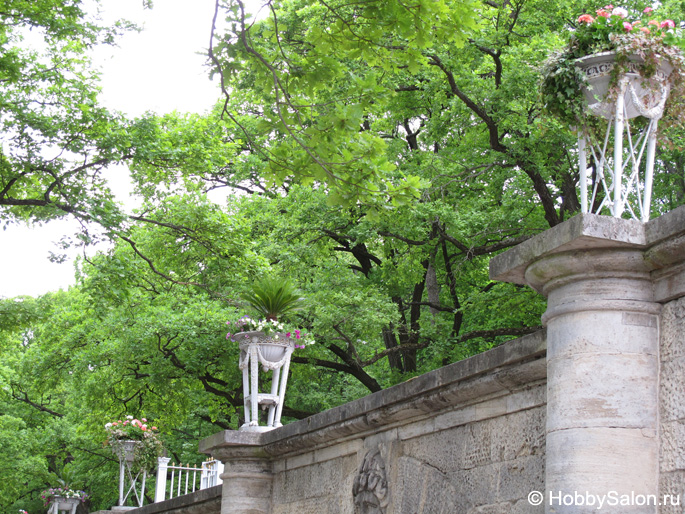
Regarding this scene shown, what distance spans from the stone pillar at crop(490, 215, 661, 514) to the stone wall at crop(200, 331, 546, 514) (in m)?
0.44

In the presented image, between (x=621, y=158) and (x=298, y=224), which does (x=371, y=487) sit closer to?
(x=621, y=158)

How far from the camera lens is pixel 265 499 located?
6.68m

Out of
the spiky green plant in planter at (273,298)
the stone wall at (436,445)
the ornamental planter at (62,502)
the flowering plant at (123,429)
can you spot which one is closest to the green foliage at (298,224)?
the spiky green plant in planter at (273,298)

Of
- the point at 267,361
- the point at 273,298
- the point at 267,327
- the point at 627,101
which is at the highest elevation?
the point at 273,298

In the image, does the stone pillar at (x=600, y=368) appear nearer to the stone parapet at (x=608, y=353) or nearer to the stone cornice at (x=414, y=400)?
the stone parapet at (x=608, y=353)

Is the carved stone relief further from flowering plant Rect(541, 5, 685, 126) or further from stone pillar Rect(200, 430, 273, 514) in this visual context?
flowering plant Rect(541, 5, 685, 126)

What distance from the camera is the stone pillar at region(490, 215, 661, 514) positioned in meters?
2.81

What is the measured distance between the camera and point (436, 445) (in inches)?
171

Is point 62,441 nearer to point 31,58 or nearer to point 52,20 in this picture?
point 31,58

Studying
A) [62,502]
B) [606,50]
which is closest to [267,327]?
[606,50]

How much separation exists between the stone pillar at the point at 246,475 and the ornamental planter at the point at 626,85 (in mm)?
4322

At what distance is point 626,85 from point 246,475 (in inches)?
183

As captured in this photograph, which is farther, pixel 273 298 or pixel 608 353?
pixel 273 298

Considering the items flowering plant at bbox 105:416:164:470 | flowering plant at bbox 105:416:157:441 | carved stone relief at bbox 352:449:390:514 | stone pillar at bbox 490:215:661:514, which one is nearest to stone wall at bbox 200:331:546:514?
carved stone relief at bbox 352:449:390:514
